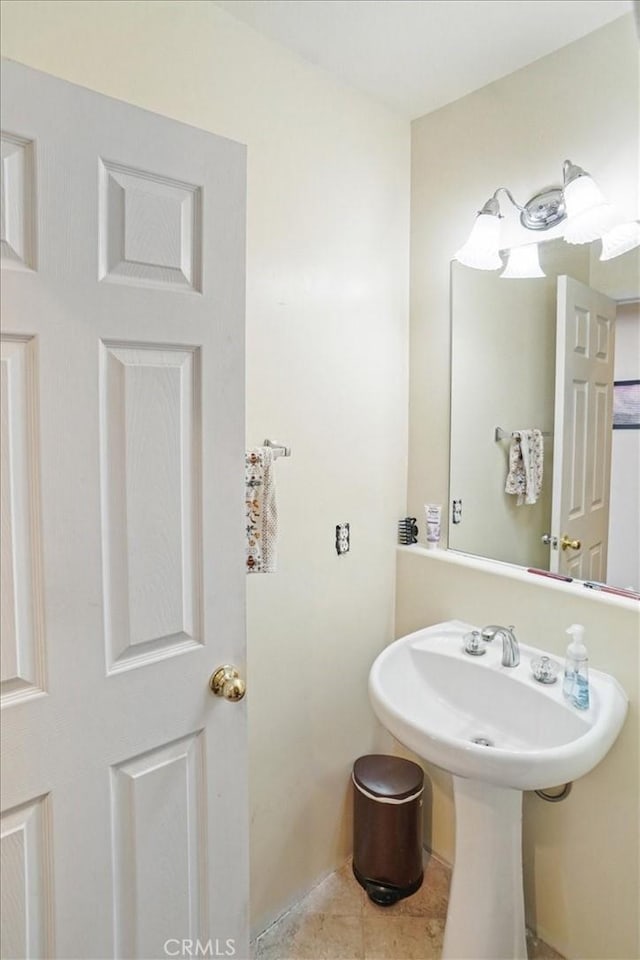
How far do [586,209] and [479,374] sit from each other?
21.4 inches

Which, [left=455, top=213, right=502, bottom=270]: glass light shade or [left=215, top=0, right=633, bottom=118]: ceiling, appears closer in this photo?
[left=215, top=0, right=633, bottom=118]: ceiling

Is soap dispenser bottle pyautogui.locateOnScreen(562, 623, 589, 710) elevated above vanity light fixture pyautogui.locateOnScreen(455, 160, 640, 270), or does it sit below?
below

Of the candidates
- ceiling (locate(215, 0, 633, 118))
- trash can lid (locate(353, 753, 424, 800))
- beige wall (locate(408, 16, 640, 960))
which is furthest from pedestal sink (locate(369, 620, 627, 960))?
ceiling (locate(215, 0, 633, 118))

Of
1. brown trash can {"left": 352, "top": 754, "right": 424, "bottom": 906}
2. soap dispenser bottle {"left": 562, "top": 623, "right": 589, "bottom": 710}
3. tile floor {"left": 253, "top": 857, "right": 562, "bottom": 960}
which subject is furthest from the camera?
brown trash can {"left": 352, "top": 754, "right": 424, "bottom": 906}

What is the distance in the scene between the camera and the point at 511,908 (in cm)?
140

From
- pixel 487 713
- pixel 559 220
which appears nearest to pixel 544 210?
pixel 559 220

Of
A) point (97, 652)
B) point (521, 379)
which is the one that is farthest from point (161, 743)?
point (521, 379)

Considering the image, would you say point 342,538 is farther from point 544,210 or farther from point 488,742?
point 544,210

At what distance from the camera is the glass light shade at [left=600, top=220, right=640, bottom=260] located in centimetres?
138

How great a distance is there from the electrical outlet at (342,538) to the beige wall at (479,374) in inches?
10.3

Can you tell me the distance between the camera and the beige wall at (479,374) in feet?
4.56

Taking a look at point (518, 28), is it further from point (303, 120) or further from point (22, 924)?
point (22, 924)

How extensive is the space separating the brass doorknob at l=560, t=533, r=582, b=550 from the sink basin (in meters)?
0.31

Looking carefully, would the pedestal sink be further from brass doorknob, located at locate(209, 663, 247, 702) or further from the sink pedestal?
brass doorknob, located at locate(209, 663, 247, 702)
